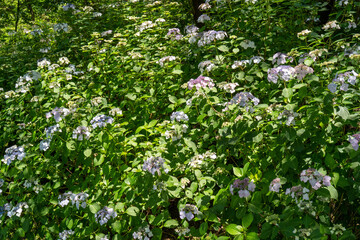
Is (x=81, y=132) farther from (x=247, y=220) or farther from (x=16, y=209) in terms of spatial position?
(x=247, y=220)

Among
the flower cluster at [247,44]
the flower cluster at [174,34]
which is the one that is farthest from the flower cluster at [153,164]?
the flower cluster at [174,34]

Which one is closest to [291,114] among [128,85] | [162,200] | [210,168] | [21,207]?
[210,168]

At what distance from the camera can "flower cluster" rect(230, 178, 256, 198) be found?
6.92 feet

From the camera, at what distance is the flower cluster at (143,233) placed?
2.29 m

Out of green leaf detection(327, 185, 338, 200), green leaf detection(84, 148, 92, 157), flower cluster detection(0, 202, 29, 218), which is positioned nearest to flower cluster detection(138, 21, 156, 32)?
green leaf detection(84, 148, 92, 157)

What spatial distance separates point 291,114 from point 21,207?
259 cm

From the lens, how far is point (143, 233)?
232 cm

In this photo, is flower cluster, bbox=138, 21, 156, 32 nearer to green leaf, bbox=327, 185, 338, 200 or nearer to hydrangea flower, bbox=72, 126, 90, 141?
hydrangea flower, bbox=72, 126, 90, 141

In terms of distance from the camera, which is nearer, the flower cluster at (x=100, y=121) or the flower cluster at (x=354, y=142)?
the flower cluster at (x=354, y=142)

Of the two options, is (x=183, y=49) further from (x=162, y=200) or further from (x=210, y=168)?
(x=162, y=200)

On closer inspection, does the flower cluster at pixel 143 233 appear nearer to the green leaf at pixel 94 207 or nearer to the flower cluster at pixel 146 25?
the green leaf at pixel 94 207

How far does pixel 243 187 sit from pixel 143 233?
894 millimetres

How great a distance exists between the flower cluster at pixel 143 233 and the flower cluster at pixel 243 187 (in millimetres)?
770

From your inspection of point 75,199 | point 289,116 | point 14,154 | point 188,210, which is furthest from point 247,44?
point 14,154
